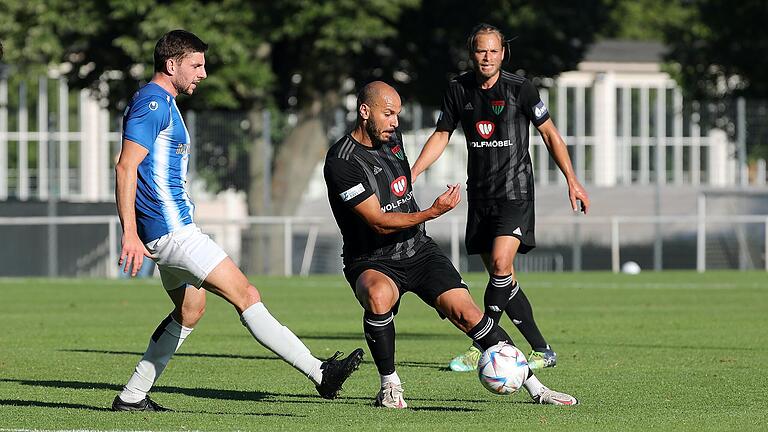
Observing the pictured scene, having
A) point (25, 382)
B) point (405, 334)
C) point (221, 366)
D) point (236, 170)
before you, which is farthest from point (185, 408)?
point (236, 170)

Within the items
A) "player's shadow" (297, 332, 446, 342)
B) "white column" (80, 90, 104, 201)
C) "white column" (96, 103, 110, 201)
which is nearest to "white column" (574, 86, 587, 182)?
"white column" (96, 103, 110, 201)

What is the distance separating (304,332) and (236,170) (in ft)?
55.4

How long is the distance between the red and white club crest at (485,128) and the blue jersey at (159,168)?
9.89ft

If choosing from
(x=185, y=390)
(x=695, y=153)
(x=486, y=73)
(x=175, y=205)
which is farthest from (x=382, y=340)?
(x=695, y=153)

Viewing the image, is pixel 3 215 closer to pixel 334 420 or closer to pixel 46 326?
pixel 46 326

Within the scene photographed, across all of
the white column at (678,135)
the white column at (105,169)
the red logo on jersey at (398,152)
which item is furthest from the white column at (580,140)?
the red logo on jersey at (398,152)

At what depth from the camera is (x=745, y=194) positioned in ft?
104

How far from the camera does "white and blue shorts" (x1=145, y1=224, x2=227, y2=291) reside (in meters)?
8.45

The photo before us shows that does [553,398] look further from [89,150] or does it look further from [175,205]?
[89,150]

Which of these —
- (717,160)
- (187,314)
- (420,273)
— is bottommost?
(187,314)

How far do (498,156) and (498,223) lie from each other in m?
0.48

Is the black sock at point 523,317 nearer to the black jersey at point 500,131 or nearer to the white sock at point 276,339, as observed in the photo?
the black jersey at point 500,131

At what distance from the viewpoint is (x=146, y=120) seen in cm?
843

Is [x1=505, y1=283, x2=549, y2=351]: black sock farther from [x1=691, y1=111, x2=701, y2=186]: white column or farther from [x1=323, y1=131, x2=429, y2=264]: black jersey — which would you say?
[x1=691, y1=111, x2=701, y2=186]: white column
